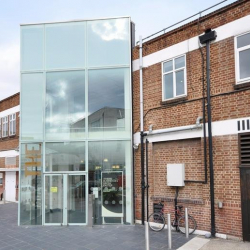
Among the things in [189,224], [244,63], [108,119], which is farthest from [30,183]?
[244,63]

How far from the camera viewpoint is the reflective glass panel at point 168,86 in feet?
31.2

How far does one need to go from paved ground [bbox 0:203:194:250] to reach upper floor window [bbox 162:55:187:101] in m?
4.55

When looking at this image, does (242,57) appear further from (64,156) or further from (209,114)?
(64,156)

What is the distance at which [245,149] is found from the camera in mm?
7496

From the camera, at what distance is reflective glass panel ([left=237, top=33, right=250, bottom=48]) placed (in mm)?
7670

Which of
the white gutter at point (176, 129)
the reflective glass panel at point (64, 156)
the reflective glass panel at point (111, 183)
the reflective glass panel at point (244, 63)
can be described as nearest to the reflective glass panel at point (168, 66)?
the white gutter at point (176, 129)

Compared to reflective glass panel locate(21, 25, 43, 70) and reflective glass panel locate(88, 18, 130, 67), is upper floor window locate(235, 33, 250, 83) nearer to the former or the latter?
reflective glass panel locate(88, 18, 130, 67)

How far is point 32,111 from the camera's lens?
10.8 metres

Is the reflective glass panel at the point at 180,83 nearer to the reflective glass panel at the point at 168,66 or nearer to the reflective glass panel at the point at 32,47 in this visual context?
the reflective glass panel at the point at 168,66

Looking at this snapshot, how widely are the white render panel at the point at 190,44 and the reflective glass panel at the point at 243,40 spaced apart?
0.46 feet

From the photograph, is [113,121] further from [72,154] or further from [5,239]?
[5,239]

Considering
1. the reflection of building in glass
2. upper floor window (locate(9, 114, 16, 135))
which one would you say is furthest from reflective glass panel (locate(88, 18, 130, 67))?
upper floor window (locate(9, 114, 16, 135))

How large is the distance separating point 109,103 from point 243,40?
5036mm

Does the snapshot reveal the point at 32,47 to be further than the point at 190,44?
Yes
